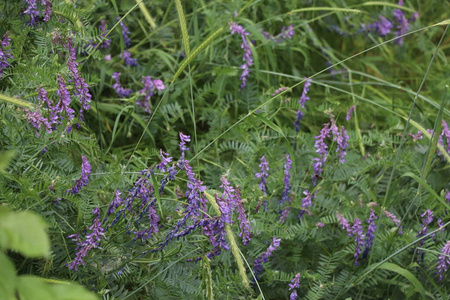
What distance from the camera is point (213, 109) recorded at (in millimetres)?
2164

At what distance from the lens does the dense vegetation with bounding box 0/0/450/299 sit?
4.45 ft

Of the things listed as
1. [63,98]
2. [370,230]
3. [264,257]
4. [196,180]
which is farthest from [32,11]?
[370,230]

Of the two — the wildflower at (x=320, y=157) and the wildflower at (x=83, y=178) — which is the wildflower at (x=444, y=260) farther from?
the wildflower at (x=83, y=178)

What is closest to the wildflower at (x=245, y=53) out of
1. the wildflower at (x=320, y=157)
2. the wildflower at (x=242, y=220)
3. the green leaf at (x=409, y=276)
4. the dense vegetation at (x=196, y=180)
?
the dense vegetation at (x=196, y=180)

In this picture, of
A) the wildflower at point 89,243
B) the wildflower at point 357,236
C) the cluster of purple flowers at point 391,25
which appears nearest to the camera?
the wildflower at point 89,243

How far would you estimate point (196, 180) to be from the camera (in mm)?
1365

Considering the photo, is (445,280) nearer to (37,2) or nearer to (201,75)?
→ (201,75)

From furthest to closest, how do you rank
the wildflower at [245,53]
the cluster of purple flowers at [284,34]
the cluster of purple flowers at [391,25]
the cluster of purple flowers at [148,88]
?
1. the cluster of purple flowers at [391,25]
2. the cluster of purple flowers at [284,34]
3. the wildflower at [245,53]
4. the cluster of purple flowers at [148,88]

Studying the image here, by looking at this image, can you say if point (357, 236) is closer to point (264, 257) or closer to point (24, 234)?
point (264, 257)

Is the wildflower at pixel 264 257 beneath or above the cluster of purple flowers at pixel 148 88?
beneath

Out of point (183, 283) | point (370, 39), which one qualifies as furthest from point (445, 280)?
point (370, 39)

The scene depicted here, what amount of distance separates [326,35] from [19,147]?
2021mm

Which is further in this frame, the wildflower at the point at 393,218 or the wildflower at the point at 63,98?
the wildflower at the point at 393,218

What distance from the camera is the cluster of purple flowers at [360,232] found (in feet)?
5.49
